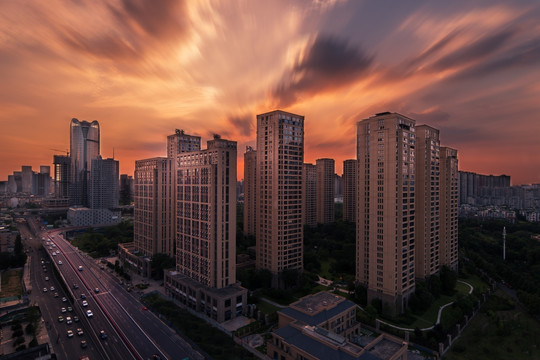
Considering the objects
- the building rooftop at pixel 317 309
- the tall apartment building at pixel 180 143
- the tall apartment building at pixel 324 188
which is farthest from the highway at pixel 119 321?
the tall apartment building at pixel 324 188

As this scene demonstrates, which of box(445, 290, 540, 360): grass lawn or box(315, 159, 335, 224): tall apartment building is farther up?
box(315, 159, 335, 224): tall apartment building

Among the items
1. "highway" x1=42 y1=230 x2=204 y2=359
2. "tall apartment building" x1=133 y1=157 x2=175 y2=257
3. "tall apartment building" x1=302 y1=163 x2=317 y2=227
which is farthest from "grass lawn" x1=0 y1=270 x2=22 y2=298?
"tall apartment building" x1=302 y1=163 x2=317 y2=227

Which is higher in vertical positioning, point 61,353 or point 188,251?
point 188,251

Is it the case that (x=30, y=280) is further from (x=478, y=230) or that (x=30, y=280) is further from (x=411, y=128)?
(x=478, y=230)

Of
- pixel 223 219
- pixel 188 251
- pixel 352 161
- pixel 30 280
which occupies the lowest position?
pixel 30 280

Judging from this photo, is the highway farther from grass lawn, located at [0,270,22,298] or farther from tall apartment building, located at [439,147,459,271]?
tall apartment building, located at [439,147,459,271]

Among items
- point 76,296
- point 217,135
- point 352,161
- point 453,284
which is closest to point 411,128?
point 453,284
